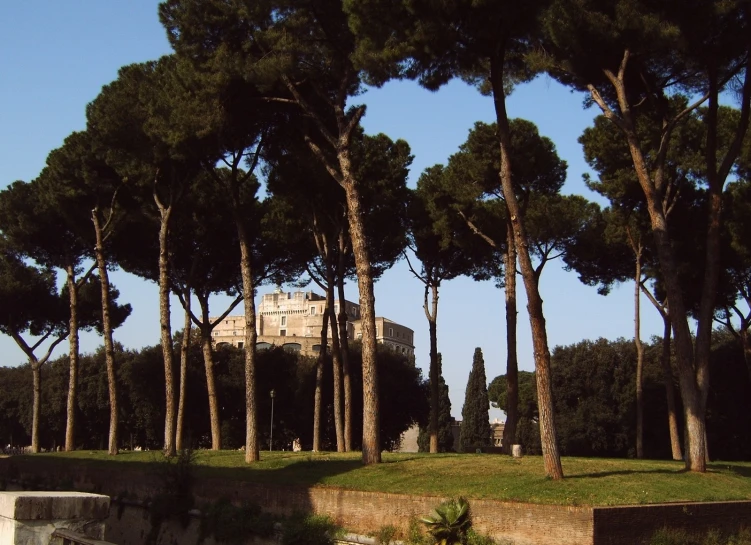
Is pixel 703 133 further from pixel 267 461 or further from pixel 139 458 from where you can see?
pixel 139 458

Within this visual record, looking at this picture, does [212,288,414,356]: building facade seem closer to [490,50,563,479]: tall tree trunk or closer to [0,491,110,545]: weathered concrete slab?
[490,50,563,479]: tall tree trunk

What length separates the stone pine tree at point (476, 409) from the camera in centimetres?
5094

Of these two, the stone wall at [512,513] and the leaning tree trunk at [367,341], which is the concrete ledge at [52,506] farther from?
the leaning tree trunk at [367,341]

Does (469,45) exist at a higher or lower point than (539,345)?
higher

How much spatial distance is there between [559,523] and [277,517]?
5025 millimetres

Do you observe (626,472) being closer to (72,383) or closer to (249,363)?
→ (249,363)

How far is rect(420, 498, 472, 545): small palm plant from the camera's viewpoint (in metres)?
10.8

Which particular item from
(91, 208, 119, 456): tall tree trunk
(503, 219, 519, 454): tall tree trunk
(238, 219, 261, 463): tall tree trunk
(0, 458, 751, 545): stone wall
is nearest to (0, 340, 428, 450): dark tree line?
(91, 208, 119, 456): tall tree trunk

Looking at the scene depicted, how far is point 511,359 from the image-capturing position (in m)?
20.1

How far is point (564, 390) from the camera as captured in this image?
39250 mm

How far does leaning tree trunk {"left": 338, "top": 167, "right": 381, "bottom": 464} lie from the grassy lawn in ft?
1.45

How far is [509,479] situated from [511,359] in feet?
26.2

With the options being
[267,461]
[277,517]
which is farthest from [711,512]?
[267,461]

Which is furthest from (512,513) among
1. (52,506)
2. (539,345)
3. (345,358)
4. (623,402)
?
(623,402)
